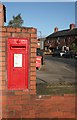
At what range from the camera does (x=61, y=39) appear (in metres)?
77.4

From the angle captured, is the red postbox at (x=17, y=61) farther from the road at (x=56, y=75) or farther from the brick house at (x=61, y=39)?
the brick house at (x=61, y=39)

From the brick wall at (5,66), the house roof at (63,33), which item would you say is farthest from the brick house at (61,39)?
the brick wall at (5,66)

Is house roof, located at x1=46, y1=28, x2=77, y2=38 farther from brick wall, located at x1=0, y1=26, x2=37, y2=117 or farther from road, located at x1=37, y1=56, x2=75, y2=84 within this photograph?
brick wall, located at x1=0, y1=26, x2=37, y2=117

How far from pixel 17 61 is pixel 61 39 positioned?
238ft

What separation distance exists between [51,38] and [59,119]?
79.1m

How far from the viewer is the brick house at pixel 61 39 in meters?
71.5

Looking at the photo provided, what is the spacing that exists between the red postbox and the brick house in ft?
210

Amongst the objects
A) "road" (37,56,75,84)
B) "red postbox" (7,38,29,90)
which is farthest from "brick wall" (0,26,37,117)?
"road" (37,56,75,84)

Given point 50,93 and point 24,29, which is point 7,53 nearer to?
point 24,29

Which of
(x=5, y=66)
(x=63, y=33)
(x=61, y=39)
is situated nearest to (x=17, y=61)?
(x=5, y=66)

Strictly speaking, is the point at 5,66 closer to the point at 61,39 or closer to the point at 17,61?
the point at 17,61

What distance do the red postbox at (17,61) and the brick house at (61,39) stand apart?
63.9 metres

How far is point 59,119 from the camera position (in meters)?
5.43

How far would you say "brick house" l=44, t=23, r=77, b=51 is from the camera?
71.5m
